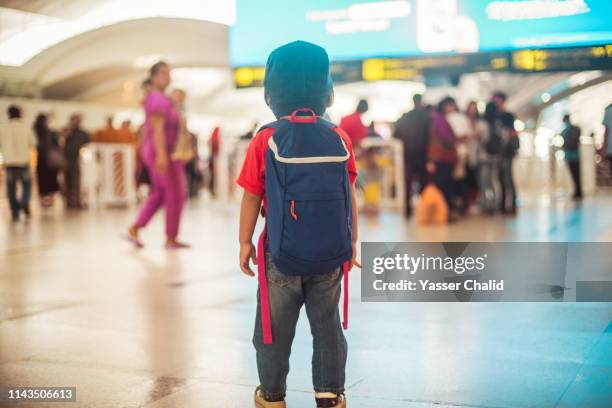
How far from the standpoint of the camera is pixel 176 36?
3000 cm

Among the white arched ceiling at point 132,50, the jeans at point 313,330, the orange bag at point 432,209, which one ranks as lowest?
the orange bag at point 432,209

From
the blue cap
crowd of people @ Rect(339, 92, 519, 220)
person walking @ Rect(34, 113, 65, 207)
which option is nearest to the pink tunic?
crowd of people @ Rect(339, 92, 519, 220)

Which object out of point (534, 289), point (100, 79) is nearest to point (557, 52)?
point (534, 289)

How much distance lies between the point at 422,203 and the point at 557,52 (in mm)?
3203

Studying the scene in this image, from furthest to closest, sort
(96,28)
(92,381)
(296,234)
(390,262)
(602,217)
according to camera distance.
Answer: (96,28), (602,217), (390,262), (92,381), (296,234)

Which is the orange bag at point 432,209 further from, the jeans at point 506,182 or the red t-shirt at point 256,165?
the red t-shirt at point 256,165

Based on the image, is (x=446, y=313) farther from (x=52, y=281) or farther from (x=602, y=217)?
(x=602, y=217)

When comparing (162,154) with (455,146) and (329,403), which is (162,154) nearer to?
(455,146)

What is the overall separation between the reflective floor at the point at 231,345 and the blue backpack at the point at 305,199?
53 cm

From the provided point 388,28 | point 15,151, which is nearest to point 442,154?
point 388,28

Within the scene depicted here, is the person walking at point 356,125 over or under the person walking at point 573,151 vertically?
over

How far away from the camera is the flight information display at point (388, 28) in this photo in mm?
11195

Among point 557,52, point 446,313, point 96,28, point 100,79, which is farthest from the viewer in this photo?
point 100,79

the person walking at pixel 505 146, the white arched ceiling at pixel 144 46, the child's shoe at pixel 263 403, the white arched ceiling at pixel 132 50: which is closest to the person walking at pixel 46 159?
the person walking at pixel 505 146
